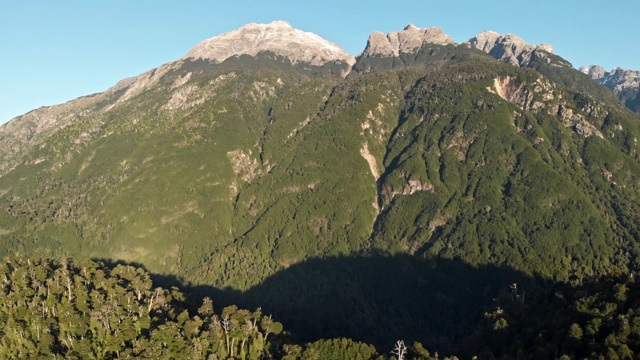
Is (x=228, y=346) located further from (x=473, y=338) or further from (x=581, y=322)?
(x=581, y=322)

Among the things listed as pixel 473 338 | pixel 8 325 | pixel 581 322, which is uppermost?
pixel 581 322

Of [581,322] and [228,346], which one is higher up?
[581,322]

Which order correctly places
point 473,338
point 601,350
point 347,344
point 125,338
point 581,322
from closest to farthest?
1. point 601,350
2. point 581,322
3. point 125,338
4. point 347,344
5. point 473,338

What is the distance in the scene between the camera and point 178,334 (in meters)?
164

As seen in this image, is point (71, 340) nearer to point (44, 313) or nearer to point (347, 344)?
point (44, 313)

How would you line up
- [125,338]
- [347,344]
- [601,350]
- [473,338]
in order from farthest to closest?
[473,338] < [347,344] < [125,338] < [601,350]

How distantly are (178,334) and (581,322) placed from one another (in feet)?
433

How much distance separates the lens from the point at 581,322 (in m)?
154

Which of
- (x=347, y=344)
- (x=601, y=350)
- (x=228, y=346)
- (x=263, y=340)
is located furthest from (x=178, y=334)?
(x=601, y=350)

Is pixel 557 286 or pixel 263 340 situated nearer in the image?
pixel 263 340

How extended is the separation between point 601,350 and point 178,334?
130m

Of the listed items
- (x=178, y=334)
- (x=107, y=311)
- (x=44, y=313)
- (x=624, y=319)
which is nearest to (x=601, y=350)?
(x=624, y=319)

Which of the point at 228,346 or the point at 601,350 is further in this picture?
the point at 228,346

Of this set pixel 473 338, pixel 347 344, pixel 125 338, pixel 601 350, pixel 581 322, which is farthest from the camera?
pixel 473 338
